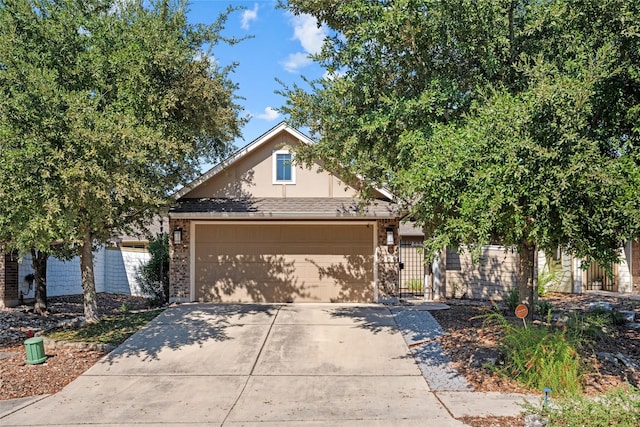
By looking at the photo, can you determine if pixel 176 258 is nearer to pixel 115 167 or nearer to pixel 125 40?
pixel 115 167

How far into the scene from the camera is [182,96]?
11.0 metres

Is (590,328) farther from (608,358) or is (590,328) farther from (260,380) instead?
(260,380)

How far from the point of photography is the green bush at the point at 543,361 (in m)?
7.23

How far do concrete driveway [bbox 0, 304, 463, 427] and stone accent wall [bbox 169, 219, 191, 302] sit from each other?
146cm

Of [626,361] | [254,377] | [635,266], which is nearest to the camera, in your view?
[626,361]

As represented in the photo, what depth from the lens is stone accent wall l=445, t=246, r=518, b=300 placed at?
15.5 metres

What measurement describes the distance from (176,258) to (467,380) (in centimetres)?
882

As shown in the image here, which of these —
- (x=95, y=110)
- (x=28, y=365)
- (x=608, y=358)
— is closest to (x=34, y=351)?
(x=28, y=365)

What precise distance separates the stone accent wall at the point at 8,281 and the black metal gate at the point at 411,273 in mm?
11597

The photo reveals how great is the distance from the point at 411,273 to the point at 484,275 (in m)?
2.55

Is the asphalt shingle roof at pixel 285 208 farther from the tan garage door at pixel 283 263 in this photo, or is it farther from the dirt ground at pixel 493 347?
the dirt ground at pixel 493 347

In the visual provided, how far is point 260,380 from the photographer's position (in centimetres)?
820

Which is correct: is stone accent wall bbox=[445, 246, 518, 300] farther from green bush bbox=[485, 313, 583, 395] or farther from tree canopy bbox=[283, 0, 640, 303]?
green bush bbox=[485, 313, 583, 395]

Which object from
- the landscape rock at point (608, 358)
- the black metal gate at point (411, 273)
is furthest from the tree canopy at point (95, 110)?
the landscape rock at point (608, 358)
